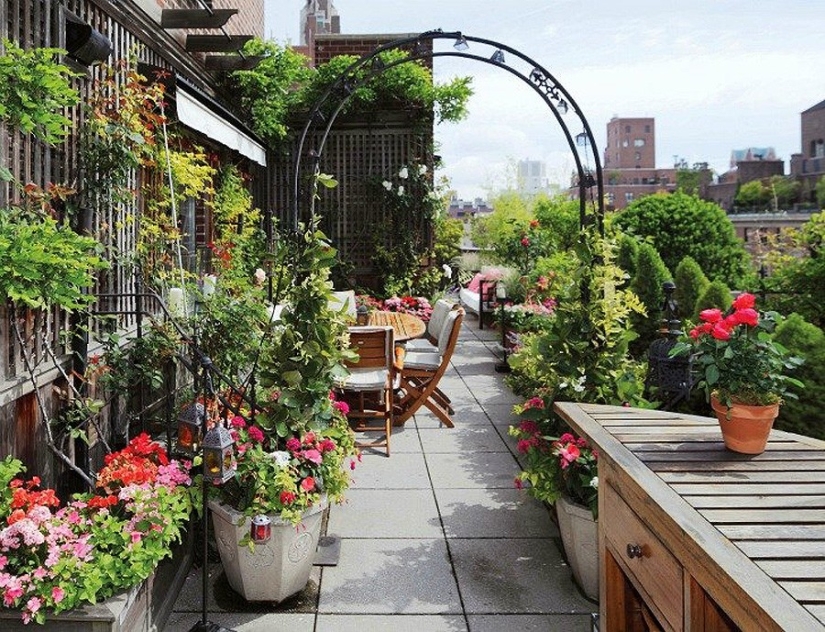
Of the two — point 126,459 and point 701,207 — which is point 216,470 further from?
point 701,207

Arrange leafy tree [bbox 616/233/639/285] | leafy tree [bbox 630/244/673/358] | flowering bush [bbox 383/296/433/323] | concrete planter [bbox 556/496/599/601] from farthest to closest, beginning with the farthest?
flowering bush [bbox 383/296/433/323], leafy tree [bbox 616/233/639/285], leafy tree [bbox 630/244/673/358], concrete planter [bbox 556/496/599/601]

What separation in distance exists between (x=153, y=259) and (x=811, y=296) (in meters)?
5.57

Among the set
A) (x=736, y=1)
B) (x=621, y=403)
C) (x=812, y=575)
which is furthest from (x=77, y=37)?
(x=736, y=1)

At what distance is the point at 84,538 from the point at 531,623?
5.60 feet

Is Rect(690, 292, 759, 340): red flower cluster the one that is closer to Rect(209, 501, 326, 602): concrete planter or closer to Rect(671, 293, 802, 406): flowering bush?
Rect(671, 293, 802, 406): flowering bush

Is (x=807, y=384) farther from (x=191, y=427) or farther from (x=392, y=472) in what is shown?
(x=191, y=427)

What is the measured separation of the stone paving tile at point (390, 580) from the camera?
112 inches

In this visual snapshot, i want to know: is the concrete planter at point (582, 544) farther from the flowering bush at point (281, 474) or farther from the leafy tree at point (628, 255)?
the leafy tree at point (628, 255)

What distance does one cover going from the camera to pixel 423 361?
5.58 metres

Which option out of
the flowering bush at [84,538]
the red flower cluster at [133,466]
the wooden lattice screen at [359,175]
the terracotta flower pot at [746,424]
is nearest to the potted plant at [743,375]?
the terracotta flower pot at [746,424]

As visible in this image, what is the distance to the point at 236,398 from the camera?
3.67 m

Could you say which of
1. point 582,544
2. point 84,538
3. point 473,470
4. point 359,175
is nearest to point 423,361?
point 473,470

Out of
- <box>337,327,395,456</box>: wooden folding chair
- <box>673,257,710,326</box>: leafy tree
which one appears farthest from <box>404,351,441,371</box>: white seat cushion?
<box>673,257,710,326</box>: leafy tree

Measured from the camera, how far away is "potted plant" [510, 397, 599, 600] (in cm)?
292
